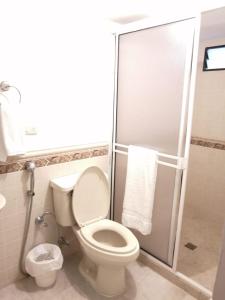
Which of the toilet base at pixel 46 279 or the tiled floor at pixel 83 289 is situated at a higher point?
the toilet base at pixel 46 279

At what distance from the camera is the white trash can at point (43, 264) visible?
1.69m

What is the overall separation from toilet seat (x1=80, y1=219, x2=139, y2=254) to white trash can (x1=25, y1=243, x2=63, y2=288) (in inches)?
11.7

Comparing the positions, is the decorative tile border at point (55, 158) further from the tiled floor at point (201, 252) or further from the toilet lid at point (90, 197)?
the tiled floor at point (201, 252)

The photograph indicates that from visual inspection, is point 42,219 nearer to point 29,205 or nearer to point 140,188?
point 29,205

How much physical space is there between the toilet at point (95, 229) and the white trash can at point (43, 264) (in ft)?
0.74

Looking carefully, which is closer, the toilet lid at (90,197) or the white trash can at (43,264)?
the white trash can at (43,264)

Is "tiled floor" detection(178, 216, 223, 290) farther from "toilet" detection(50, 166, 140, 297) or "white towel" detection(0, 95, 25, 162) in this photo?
"white towel" detection(0, 95, 25, 162)

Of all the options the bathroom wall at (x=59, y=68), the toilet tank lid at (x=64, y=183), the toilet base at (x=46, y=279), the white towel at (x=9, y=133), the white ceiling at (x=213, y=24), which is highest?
the white ceiling at (x=213, y=24)

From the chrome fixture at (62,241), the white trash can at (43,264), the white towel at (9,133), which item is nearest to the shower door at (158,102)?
the chrome fixture at (62,241)

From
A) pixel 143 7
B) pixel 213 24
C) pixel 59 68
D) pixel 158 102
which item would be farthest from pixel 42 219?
pixel 213 24

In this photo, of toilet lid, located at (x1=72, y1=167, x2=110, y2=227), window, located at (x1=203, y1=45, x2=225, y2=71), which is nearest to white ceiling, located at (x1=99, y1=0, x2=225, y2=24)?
window, located at (x1=203, y1=45, x2=225, y2=71)

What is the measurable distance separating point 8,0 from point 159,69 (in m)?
1.10

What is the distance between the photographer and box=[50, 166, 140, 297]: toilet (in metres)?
1.59

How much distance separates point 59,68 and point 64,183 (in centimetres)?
89
